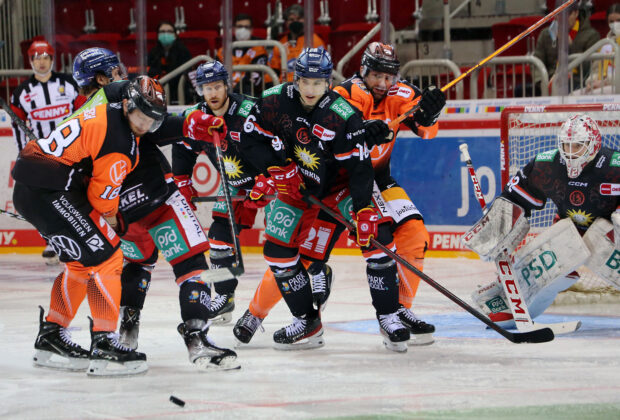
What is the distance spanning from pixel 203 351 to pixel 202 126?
910 mm

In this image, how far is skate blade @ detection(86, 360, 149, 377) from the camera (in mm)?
3828

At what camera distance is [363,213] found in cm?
412

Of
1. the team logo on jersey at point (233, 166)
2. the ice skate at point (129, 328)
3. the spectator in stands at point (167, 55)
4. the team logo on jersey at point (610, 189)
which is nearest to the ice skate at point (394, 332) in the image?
the ice skate at point (129, 328)

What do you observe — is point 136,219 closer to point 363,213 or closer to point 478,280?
point 363,213

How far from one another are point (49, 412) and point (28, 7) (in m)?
5.58

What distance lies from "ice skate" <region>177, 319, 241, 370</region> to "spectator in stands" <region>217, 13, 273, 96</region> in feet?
13.8

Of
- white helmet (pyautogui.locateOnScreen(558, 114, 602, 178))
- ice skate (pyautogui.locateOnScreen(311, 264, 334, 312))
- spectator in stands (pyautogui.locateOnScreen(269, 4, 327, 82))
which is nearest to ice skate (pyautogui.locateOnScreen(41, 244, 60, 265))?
spectator in stands (pyautogui.locateOnScreen(269, 4, 327, 82))

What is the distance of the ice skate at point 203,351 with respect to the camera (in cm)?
389

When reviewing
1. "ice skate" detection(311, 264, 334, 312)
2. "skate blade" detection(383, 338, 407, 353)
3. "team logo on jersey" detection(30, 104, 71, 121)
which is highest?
"team logo on jersey" detection(30, 104, 71, 121)

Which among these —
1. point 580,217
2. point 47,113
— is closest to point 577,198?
point 580,217

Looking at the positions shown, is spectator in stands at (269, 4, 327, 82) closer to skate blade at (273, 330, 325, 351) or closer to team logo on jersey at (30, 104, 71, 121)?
team logo on jersey at (30, 104, 71, 121)

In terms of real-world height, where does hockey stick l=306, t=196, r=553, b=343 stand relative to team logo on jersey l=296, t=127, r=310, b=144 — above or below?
below

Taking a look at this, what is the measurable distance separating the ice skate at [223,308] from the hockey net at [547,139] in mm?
1827

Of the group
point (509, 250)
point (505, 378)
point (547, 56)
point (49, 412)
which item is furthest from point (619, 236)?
point (547, 56)
